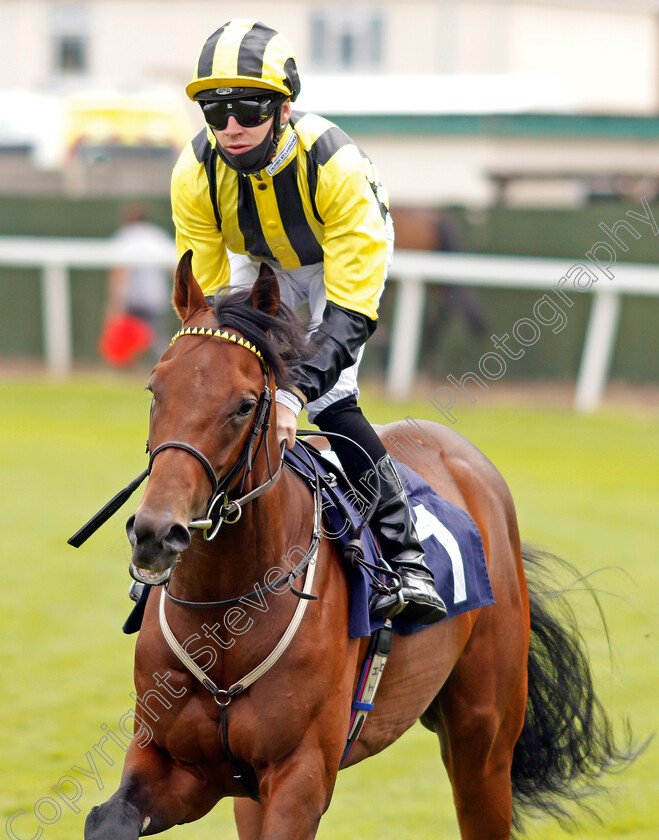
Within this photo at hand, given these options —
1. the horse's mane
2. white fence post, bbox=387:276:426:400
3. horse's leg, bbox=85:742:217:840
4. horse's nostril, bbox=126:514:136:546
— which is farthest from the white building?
horse's nostril, bbox=126:514:136:546

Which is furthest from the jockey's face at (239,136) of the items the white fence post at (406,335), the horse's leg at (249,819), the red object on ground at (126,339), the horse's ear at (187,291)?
the red object on ground at (126,339)

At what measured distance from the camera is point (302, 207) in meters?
3.32

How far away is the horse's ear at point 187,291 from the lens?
294 centimetres

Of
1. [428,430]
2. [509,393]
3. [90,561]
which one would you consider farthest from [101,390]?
[428,430]

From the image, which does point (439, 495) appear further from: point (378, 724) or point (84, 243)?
point (84, 243)

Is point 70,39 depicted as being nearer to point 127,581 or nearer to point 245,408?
point 127,581

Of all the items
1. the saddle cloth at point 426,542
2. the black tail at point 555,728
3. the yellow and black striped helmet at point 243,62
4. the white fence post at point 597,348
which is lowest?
the white fence post at point 597,348

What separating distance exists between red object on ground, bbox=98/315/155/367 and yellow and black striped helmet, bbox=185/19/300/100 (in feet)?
35.3

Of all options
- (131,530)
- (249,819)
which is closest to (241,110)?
(131,530)

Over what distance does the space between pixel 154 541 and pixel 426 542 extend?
4.47 feet

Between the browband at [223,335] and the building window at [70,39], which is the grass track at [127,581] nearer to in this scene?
the browband at [223,335]

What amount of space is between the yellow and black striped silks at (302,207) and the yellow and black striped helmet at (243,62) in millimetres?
193

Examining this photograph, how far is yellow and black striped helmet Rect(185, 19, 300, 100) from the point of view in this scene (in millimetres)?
3023

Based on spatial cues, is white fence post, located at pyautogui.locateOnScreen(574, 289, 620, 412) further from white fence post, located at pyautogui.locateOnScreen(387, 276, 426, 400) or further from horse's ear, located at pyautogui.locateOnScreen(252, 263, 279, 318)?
horse's ear, located at pyautogui.locateOnScreen(252, 263, 279, 318)
